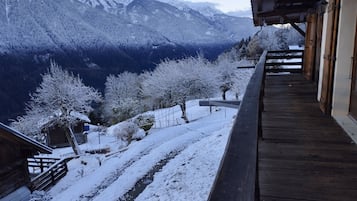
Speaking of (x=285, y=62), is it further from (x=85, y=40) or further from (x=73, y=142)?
(x=85, y=40)

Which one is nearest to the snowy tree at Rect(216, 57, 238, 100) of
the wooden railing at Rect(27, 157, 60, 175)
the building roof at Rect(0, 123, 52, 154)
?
the wooden railing at Rect(27, 157, 60, 175)

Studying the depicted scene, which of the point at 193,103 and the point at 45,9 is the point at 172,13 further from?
the point at 193,103

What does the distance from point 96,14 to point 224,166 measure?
99.6 metres

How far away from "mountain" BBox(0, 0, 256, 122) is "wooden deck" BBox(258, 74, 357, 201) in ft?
106

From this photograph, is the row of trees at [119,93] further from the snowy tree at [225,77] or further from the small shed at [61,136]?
the small shed at [61,136]

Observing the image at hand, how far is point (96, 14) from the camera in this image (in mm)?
92625

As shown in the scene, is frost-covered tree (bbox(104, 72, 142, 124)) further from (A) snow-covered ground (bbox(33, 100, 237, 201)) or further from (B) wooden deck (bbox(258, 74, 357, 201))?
(B) wooden deck (bbox(258, 74, 357, 201))

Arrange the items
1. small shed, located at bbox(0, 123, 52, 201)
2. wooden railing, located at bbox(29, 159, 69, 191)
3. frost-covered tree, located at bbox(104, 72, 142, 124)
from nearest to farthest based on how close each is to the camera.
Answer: small shed, located at bbox(0, 123, 52, 201)
wooden railing, located at bbox(29, 159, 69, 191)
frost-covered tree, located at bbox(104, 72, 142, 124)

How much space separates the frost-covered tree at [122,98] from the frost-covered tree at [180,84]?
3.94m

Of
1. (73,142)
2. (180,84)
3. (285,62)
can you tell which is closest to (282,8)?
(285,62)

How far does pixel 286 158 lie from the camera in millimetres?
2730

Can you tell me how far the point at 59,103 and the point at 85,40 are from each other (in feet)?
180

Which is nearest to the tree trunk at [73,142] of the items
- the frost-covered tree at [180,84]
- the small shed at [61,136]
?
the small shed at [61,136]

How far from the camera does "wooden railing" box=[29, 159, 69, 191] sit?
32.8 ft
